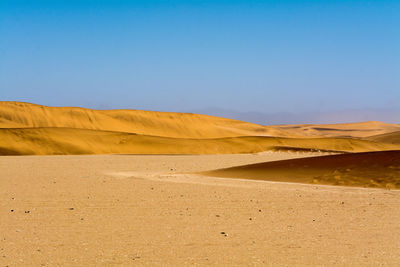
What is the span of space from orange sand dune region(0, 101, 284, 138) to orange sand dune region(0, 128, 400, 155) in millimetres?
17496

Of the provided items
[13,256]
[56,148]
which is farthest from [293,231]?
[56,148]

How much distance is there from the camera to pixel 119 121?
71.3 metres

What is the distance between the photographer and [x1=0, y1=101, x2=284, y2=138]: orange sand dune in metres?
66.2

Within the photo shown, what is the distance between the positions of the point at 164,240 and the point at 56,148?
36.0 metres

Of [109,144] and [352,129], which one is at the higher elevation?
[352,129]

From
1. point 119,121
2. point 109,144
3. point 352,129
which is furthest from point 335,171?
point 352,129

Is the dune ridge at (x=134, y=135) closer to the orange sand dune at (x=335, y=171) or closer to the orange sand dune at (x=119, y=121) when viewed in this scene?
the orange sand dune at (x=119, y=121)

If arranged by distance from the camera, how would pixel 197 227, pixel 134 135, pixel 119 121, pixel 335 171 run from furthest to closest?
pixel 119 121
pixel 134 135
pixel 335 171
pixel 197 227

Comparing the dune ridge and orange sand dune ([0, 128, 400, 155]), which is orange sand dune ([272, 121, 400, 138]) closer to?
the dune ridge

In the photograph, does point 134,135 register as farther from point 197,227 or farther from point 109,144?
point 197,227

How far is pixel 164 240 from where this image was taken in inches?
287

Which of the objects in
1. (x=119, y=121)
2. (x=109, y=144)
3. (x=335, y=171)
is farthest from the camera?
(x=119, y=121)

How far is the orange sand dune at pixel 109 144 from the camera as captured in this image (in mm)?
41250

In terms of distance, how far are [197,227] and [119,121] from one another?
64.1 meters
